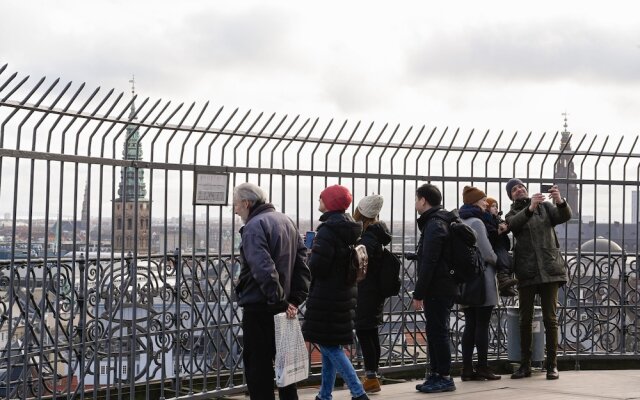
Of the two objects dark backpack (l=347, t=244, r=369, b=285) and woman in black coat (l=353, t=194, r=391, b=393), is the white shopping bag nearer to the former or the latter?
dark backpack (l=347, t=244, r=369, b=285)

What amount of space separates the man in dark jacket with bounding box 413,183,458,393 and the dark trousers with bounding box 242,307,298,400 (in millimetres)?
A: 1780

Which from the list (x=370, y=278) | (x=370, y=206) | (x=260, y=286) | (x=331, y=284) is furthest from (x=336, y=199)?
(x=260, y=286)

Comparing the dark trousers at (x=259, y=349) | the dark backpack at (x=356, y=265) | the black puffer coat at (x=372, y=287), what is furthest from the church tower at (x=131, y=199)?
the black puffer coat at (x=372, y=287)

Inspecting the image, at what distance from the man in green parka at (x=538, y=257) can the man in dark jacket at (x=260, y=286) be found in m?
2.86

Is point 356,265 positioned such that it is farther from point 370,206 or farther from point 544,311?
point 544,311

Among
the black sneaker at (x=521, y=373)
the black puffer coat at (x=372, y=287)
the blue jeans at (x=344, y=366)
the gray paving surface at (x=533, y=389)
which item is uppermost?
the black puffer coat at (x=372, y=287)

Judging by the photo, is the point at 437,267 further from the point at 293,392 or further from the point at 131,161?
the point at 131,161

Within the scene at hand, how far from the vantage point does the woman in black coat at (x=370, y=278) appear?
27.8 feet

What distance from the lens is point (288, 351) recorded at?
→ 714 cm

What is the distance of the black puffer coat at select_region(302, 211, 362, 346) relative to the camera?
7.68 metres

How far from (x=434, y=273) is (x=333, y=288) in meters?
1.14

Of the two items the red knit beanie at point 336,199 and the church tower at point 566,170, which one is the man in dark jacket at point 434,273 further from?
the church tower at point 566,170

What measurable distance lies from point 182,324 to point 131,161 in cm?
144

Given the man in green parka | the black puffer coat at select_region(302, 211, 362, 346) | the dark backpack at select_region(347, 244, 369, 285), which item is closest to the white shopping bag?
the black puffer coat at select_region(302, 211, 362, 346)
